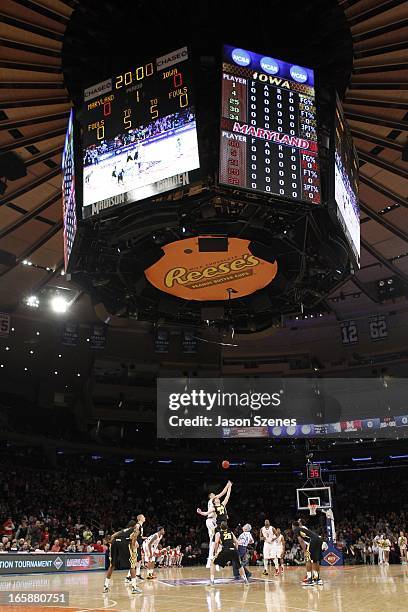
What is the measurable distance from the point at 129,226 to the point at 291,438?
34622mm

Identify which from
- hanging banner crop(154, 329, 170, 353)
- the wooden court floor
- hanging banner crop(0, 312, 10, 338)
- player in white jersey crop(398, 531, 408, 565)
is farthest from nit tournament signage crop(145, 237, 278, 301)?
hanging banner crop(154, 329, 170, 353)

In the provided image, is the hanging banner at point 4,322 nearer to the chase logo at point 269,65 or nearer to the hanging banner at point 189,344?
the hanging banner at point 189,344

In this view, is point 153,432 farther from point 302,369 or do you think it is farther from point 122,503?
point 302,369

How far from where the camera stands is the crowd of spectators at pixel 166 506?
33062 millimetres

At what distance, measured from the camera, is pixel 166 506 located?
42500 millimetres

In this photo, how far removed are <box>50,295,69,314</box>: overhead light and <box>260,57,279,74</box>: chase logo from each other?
1658 cm

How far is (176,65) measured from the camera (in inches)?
443

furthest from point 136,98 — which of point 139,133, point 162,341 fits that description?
point 162,341

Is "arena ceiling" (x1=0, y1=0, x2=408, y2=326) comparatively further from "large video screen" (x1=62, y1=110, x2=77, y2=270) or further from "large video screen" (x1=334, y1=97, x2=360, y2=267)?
"large video screen" (x1=62, y1=110, x2=77, y2=270)

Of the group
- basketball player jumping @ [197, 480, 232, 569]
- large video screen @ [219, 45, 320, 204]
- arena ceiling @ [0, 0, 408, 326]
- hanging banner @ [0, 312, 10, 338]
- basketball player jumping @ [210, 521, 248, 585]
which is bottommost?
basketball player jumping @ [210, 521, 248, 585]

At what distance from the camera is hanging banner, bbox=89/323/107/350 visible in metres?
36.3

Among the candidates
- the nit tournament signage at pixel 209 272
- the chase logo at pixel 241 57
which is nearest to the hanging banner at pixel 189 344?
the nit tournament signage at pixel 209 272

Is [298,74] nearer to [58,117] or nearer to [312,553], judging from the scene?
[58,117]

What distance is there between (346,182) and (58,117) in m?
6.69
